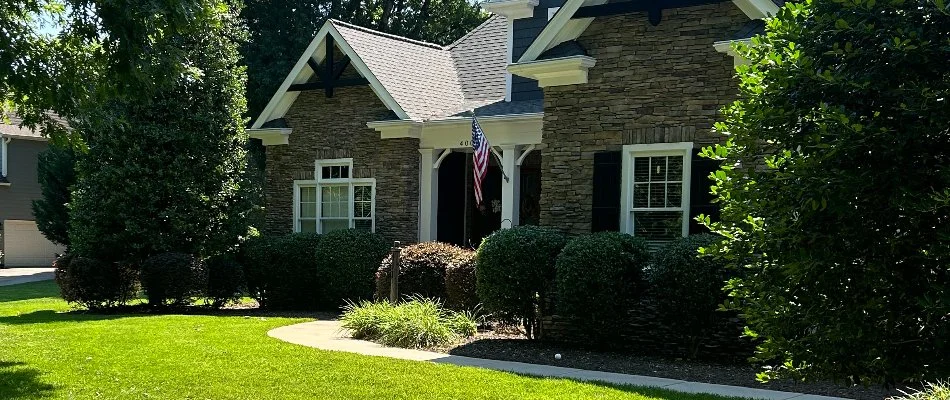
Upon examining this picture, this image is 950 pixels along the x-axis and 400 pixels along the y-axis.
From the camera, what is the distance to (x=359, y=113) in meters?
19.4

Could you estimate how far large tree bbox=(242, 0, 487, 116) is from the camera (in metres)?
31.2

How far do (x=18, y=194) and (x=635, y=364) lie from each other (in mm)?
35724

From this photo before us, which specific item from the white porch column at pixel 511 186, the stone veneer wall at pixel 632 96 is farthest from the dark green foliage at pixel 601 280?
the white porch column at pixel 511 186

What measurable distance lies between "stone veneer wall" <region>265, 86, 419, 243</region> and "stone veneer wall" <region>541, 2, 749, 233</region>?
4.99 m

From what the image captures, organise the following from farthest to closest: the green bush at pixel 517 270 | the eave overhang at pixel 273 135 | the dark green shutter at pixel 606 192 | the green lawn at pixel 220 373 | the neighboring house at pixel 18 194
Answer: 1. the neighboring house at pixel 18 194
2. the eave overhang at pixel 273 135
3. the dark green shutter at pixel 606 192
4. the green bush at pixel 517 270
5. the green lawn at pixel 220 373

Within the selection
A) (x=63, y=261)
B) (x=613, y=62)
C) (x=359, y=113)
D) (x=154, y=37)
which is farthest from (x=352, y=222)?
(x=154, y=37)

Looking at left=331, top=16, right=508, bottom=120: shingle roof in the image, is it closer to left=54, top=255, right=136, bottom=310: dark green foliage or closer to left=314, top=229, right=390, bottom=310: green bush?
left=314, top=229, right=390, bottom=310: green bush

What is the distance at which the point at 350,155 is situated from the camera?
19.5 metres

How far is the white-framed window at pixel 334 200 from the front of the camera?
765 inches

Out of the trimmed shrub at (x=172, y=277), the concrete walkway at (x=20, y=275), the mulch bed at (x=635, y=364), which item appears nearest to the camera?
the mulch bed at (x=635, y=364)

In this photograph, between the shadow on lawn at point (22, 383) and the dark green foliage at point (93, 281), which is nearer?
the shadow on lawn at point (22, 383)

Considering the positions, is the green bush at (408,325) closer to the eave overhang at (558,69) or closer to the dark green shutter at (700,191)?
the dark green shutter at (700,191)

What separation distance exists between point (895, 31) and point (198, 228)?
51.6 ft

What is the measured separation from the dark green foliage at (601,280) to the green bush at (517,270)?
17.7 inches
